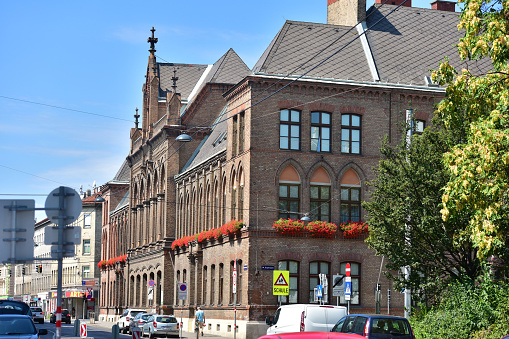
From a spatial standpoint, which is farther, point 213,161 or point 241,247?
point 213,161

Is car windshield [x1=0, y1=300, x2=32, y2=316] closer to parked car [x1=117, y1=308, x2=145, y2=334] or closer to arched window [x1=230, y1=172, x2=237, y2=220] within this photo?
arched window [x1=230, y1=172, x2=237, y2=220]

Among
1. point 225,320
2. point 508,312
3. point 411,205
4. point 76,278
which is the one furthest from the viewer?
point 76,278

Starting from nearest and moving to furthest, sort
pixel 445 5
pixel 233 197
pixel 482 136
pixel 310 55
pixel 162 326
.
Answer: pixel 482 136 < pixel 162 326 < pixel 310 55 < pixel 233 197 < pixel 445 5

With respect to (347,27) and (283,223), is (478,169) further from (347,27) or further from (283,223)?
(347,27)

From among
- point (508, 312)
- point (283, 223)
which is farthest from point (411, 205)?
point (283, 223)

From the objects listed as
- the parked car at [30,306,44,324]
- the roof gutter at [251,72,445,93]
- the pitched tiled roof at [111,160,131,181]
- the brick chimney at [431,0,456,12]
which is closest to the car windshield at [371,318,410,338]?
→ the roof gutter at [251,72,445,93]

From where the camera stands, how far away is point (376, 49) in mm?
47000

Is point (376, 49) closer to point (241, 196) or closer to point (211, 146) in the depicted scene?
point (241, 196)

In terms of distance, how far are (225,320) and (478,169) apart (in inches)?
1157

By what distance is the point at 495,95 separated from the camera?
19797mm

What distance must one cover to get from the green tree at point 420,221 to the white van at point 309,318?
2.49 metres

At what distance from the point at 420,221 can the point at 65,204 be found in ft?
50.6

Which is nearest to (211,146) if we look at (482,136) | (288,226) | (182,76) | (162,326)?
(162,326)

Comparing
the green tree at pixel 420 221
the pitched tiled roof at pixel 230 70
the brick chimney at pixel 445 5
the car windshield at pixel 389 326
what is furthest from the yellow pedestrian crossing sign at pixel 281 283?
the brick chimney at pixel 445 5
